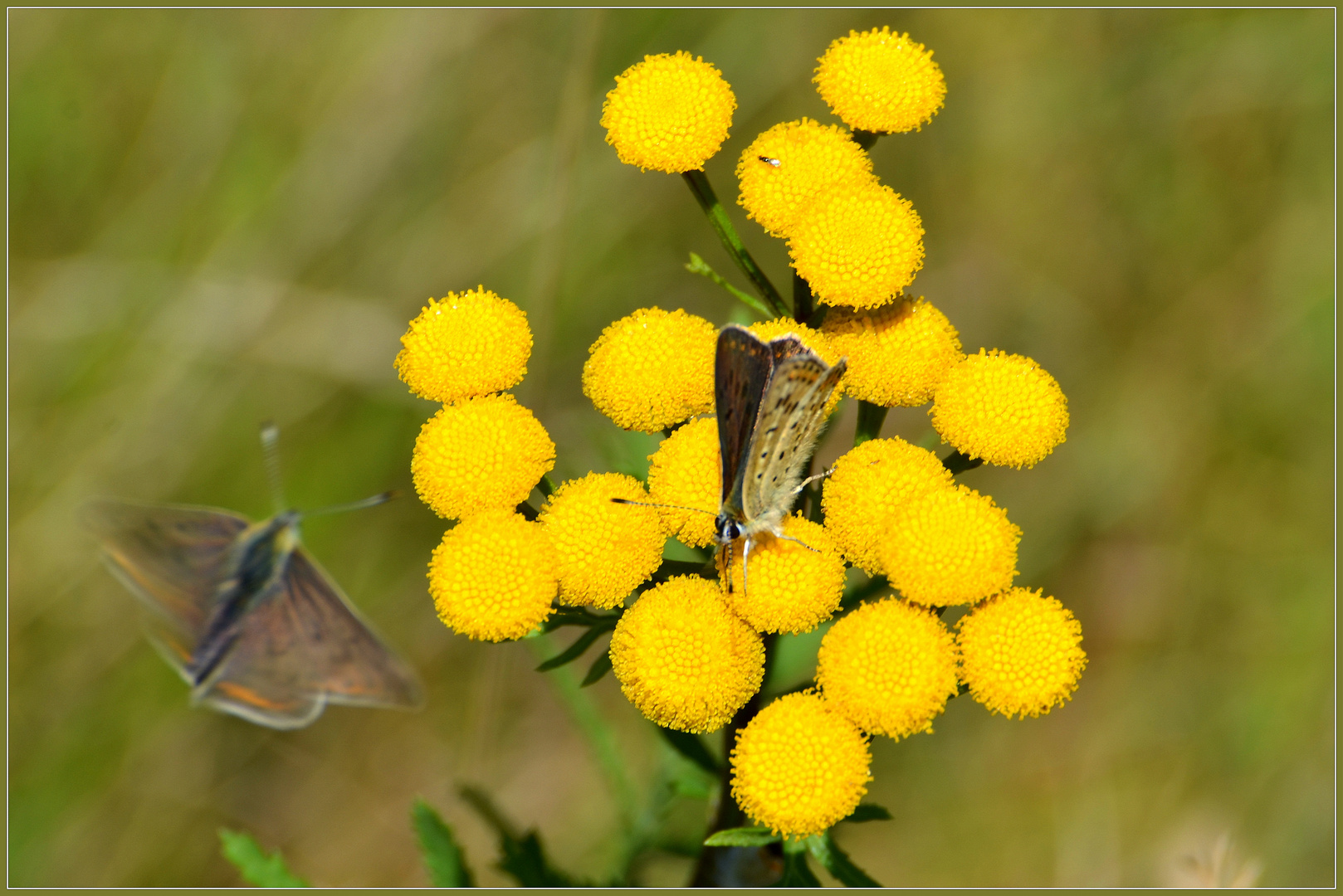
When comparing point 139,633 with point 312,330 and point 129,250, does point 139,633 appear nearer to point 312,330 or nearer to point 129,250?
point 312,330

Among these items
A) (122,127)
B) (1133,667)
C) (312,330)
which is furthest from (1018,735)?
(122,127)

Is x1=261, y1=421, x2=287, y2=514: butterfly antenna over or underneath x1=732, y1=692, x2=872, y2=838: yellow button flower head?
underneath

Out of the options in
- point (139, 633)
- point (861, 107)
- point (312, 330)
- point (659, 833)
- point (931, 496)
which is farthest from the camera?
point (312, 330)

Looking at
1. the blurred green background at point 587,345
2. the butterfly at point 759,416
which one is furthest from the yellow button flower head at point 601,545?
the blurred green background at point 587,345

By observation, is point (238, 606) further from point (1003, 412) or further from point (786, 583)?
point (1003, 412)

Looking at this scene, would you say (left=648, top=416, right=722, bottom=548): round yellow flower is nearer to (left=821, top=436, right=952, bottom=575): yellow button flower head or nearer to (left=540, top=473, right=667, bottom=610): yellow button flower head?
(left=540, top=473, right=667, bottom=610): yellow button flower head

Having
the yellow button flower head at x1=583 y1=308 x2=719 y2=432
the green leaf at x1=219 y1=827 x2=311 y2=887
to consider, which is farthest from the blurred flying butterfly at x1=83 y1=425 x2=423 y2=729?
the yellow button flower head at x1=583 y1=308 x2=719 y2=432
